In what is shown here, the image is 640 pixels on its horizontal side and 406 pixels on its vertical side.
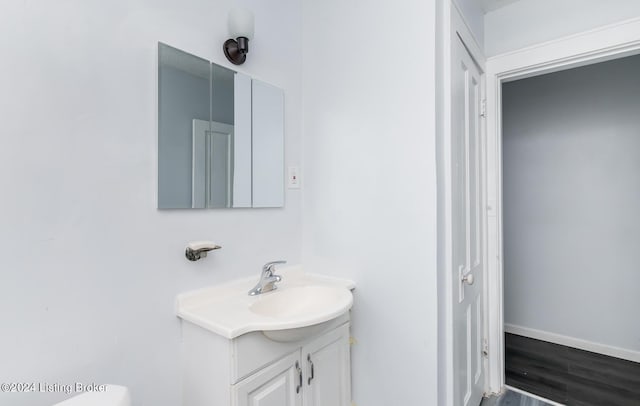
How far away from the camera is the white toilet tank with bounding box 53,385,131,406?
78cm

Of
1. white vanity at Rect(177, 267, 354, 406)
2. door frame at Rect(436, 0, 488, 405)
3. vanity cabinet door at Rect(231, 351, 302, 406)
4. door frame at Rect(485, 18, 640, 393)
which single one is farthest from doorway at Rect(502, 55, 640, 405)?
vanity cabinet door at Rect(231, 351, 302, 406)

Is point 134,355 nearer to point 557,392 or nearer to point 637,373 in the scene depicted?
point 557,392

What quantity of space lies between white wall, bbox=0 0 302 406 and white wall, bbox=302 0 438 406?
602 mm

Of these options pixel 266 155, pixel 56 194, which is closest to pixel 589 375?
pixel 266 155

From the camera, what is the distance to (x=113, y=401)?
0.80 meters

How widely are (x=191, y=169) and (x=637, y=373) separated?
323cm

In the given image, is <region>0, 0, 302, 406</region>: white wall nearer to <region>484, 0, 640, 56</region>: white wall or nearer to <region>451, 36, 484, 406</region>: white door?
<region>451, 36, 484, 406</region>: white door

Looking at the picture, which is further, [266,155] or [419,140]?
[266,155]

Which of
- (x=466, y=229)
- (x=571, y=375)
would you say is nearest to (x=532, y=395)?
(x=571, y=375)

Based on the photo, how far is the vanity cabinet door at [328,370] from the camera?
1.21 metres

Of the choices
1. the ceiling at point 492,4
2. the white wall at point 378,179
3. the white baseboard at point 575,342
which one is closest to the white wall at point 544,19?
the ceiling at point 492,4

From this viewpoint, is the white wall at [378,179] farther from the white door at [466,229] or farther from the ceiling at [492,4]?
the ceiling at [492,4]

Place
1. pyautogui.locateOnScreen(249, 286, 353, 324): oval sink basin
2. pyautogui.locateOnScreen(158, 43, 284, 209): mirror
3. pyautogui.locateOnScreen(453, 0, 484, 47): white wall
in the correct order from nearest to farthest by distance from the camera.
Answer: pyautogui.locateOnScreen(158, 43, 284, 209): mirror < pyautogui.locateOnScreen(249, 286, 353, 324): oval sink basin < pyautogui.locateOnScreen(453, 0, 484, 47): white wall

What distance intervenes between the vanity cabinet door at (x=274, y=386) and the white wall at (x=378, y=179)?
456 mm
